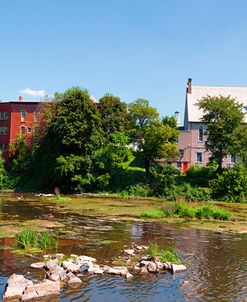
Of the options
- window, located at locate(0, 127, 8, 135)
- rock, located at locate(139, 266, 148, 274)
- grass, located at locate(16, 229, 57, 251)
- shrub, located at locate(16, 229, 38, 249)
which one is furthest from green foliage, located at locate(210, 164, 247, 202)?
window, located at locate(0, 127, 8, 135)

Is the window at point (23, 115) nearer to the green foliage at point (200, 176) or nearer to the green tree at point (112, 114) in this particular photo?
the green tree at point (112, 114)

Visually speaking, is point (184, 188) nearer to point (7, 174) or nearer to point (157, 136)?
point (157, 136)

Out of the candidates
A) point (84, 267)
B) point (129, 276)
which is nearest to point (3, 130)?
point (84, 267)

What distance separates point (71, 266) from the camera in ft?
45.8

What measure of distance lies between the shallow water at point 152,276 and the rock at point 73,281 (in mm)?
231

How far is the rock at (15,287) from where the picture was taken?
11070 mm

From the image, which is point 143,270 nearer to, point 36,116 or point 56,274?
point 56,274

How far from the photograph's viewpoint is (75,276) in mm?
13141

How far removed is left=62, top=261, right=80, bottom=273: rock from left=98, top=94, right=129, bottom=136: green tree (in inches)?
1997

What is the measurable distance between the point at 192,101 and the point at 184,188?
79.7 feet

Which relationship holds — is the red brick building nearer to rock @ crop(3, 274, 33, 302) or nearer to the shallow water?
the shallow water

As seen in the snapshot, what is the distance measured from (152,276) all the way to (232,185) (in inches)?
1450

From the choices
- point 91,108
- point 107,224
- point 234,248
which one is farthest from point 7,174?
point 234,248

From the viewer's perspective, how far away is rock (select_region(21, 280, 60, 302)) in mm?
11016
